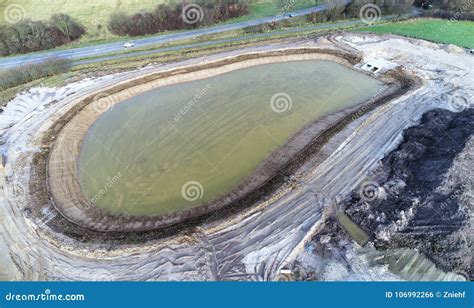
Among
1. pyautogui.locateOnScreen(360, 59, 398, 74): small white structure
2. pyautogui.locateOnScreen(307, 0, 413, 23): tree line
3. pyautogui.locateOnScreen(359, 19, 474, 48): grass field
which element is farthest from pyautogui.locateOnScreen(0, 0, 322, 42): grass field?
pyautogui.locateOnScreen(360, 59, 398, 74): small white structure

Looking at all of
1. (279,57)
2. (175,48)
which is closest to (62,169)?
(175,48)

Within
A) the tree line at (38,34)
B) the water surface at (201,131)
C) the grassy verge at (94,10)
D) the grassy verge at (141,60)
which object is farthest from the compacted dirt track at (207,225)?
the grassy verge at (94,10)

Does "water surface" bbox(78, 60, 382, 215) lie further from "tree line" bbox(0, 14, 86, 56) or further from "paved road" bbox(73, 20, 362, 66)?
"tree line" bbox(0, 14, 86, 56)

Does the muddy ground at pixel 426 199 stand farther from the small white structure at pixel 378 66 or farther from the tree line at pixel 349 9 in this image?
the tree line at pixel 349 9

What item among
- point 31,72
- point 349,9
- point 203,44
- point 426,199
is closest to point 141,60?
point 203,44

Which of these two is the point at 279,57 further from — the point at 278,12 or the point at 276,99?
the point at 278,12

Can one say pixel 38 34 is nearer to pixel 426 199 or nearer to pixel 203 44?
pixel 203 44
